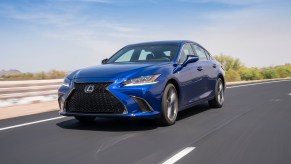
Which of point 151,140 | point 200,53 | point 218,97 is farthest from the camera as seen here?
point 218,97

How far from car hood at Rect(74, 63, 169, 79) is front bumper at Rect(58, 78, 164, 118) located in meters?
0.12

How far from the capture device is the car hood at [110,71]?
7.03 meters

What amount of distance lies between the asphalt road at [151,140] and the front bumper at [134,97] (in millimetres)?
320

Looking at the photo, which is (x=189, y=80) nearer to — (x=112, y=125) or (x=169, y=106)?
(x=169, y=106)

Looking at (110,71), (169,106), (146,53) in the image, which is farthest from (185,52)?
(110,71)

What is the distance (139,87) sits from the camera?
6.95m

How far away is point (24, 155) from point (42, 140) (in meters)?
1.09

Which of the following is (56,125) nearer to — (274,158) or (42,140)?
(42,140)

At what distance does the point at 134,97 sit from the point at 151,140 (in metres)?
0.87

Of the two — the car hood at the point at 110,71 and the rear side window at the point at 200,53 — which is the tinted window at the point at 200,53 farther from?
the car hood at the point at 110,71

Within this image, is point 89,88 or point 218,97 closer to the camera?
point 89,88

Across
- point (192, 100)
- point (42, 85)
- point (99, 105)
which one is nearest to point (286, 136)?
point (192, 100)

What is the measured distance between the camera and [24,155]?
5.50 meters

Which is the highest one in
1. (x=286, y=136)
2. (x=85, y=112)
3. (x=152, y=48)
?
(x=152, y=48)
